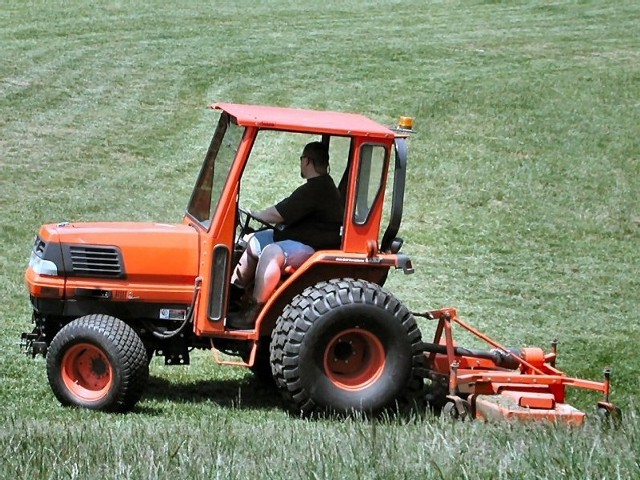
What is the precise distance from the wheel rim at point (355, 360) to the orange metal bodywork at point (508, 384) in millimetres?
384

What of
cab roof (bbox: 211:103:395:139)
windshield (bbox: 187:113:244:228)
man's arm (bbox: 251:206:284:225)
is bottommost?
man's arm (bbox: 251:206:284:225)

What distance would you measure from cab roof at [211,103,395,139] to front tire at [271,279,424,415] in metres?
0.93

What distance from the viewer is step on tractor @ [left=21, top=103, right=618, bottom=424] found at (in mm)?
7547

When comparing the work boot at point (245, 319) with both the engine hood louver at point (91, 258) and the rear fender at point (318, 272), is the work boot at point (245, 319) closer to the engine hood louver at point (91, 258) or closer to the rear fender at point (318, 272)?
the rear fender at point (318, 272)

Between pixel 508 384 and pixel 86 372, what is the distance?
256cm

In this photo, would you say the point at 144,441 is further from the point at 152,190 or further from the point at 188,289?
the point at 152,190

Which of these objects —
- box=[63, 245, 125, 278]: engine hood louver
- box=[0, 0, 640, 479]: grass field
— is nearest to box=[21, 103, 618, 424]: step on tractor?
box=[63, 245, 125, 278]: engine hood louver

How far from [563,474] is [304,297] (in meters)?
3.10

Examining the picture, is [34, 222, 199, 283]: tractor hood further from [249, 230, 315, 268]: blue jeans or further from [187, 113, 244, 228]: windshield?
[249, 230, 315, 268]: blue jeans

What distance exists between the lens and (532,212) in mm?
14836

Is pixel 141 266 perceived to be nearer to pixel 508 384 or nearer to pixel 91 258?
pixel 91 258

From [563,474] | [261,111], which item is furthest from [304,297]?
[563,474]

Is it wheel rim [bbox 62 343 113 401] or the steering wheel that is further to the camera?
the steering wheel

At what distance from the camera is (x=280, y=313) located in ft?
25.8
